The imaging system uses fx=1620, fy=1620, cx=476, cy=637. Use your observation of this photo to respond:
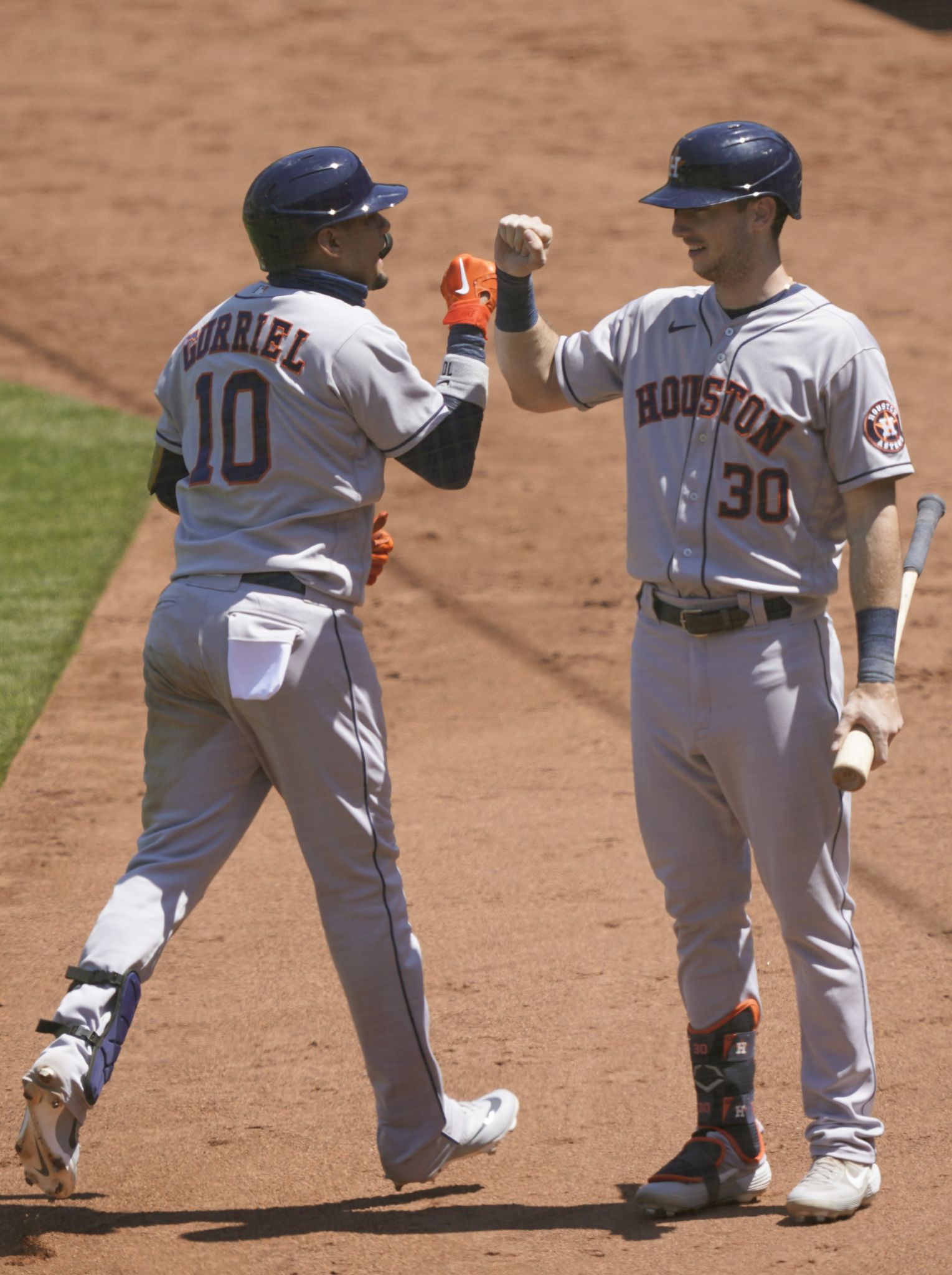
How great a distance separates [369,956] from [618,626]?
184 inches

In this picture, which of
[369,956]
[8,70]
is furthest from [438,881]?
[8,70]

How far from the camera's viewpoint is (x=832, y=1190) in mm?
3084

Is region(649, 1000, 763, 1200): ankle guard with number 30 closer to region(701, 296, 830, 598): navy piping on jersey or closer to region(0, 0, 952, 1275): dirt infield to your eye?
region(0, 0, 952, 1275): dirt infield

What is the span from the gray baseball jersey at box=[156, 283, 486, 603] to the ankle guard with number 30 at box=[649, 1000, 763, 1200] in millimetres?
1163

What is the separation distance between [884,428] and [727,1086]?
1.35 metres

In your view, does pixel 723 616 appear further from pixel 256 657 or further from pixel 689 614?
pixel 256 657

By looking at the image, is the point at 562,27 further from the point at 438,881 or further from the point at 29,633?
the point at 438,881

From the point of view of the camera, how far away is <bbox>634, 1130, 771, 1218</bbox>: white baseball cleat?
3188 mm

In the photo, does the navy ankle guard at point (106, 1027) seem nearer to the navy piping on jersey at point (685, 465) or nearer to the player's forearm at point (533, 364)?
the navy piping on jersey at point (685, 465)

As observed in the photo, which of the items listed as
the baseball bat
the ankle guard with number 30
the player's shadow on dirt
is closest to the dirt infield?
the player's shadow on dirt

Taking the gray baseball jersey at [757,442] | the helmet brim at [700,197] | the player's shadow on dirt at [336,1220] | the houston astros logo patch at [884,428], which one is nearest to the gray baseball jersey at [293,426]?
the gray baseball jersey at [757,442]

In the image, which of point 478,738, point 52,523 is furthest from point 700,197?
point 52,523

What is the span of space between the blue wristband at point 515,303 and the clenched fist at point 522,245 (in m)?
0.02

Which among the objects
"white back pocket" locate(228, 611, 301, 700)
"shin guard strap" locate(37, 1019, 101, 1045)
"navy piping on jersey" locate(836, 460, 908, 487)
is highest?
"navy piping on jersey" locate(836, 460, 908, 487)
